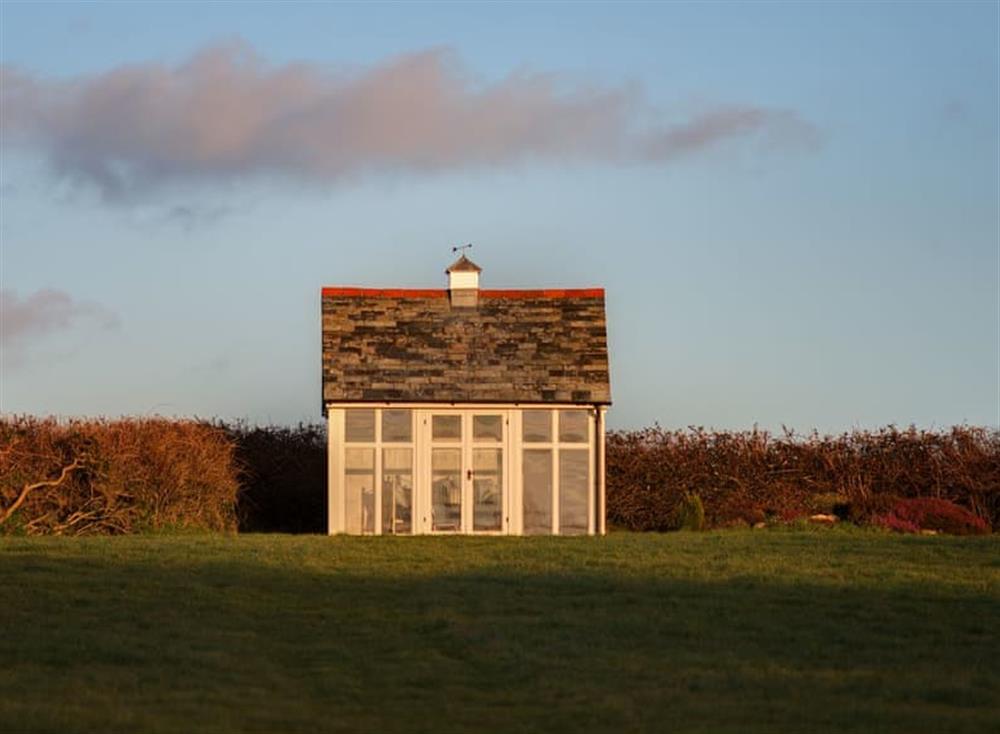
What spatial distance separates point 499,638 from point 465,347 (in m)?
16.8

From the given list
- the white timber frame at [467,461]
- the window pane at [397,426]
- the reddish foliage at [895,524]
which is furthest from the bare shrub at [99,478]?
the reddish foliage at [895,524]

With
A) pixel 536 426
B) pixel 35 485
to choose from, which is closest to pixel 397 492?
pixel 536 426

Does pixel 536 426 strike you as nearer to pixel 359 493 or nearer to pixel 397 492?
pixel 397 492

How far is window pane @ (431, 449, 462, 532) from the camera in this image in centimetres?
3117

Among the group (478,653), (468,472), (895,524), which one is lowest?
(478,653)

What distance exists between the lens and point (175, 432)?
32.2m

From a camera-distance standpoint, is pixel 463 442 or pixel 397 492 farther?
pixel 463 442

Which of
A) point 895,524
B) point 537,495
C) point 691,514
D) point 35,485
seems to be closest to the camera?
point 35,485

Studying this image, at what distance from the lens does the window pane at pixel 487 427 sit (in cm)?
3148

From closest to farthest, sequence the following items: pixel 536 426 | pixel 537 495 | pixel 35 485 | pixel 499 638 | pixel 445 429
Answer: pixel 499 638
pixel 35 485
pixel 537 495
pixel 445 429
pixel 536 426

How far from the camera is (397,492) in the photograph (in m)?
31.2

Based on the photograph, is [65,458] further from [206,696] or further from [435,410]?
[206,696]

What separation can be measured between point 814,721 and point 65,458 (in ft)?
71.2

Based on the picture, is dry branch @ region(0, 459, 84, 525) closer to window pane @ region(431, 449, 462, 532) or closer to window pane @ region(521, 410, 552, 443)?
window pane @ region(431, 449, 462, 532)
